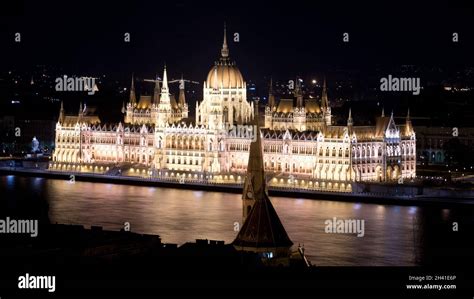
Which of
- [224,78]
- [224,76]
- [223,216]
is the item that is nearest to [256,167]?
[223,216]

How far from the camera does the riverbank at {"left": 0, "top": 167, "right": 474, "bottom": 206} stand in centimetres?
8125

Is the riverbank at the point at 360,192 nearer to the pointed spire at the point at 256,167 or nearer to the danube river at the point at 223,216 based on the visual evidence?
the danube river at the point at 223,216

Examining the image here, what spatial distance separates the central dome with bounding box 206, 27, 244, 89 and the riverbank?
6.88m

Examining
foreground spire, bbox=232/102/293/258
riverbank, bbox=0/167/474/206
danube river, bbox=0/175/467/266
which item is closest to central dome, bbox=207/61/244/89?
riverbank, bbox=0/167/474/206

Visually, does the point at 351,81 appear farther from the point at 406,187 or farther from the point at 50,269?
the point at 50,269

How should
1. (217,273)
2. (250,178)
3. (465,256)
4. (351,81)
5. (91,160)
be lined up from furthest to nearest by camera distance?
(351,81) < (91,160) < (465,256) < (250,178) < (217,273)

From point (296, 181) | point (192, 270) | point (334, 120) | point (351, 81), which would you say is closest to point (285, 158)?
point (296, 181)

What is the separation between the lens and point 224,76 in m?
97.4

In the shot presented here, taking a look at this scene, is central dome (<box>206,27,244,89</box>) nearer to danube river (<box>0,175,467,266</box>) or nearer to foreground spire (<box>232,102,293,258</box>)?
danube river (<box>0,175,467,266</box>)

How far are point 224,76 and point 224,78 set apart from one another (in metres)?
0.22

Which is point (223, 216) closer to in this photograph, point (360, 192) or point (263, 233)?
point (360, 192)

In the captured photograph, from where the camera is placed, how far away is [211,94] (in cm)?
9662


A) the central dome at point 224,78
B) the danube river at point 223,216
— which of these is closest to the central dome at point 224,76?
the central dome at point 224,78

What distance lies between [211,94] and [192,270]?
58140mm
